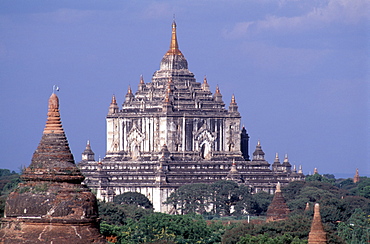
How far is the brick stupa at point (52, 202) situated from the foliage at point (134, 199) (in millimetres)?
80751

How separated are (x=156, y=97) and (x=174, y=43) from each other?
19.7 ft

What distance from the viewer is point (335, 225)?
9112 cm

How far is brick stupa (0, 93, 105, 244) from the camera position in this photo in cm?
3144

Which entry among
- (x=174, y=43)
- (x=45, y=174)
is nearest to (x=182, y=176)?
(x=174, y=43)

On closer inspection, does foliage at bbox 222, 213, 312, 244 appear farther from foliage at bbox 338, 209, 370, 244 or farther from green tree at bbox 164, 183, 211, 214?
green tree at bbox 164, 183, 211, 214

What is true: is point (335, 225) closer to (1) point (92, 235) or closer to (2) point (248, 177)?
(2) point (248, 177)

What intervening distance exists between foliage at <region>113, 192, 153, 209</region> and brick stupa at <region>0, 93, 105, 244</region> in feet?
265

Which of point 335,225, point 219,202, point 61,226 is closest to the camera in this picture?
point 61,226

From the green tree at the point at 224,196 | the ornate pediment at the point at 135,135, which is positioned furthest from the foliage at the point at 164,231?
the ornate pediment at the point at 135,135

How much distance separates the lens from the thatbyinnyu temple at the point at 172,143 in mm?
120875

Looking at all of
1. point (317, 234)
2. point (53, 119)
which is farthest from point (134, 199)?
point (53, 119)

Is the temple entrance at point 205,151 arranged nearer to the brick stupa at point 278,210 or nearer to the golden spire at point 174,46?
the golden spire at point 174,46

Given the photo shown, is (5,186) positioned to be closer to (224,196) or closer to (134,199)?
(134,199)

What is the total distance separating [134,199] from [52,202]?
82.7 meters
